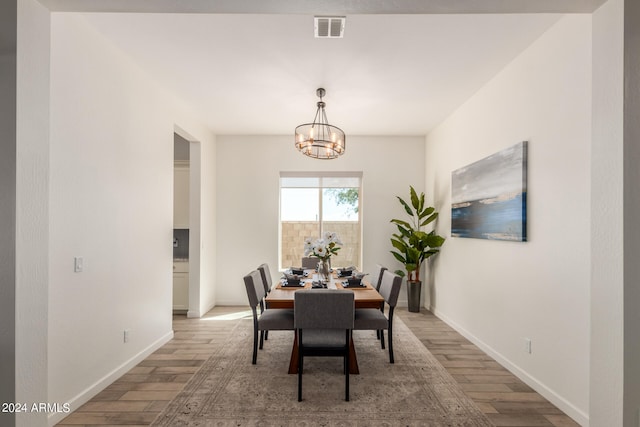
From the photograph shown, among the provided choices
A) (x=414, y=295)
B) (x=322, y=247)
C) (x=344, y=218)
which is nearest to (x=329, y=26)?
(x=322, y=247)

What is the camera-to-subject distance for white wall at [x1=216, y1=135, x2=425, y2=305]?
19.9 feet

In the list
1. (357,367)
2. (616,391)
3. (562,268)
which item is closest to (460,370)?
(357,367)

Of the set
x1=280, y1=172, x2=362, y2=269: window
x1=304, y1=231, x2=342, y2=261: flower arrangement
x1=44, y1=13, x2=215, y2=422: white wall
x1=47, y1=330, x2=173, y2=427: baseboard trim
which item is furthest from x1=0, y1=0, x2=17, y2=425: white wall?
x1=280, y1=172, x2=362, y2=269: window

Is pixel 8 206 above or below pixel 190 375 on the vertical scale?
above

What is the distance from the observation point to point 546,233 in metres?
2.80

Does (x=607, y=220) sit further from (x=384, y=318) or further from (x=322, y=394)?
(x=322, y=394)

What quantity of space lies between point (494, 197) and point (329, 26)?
2230 millimetres

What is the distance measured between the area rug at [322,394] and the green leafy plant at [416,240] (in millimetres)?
1853

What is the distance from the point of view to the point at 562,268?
103 inches

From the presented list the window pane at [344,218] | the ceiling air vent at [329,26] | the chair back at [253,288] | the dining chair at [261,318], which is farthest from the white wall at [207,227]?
the ceiling air vent at [329,26]

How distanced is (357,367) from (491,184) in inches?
85.7

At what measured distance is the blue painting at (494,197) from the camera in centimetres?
310

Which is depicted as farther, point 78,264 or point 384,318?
point 384,318
